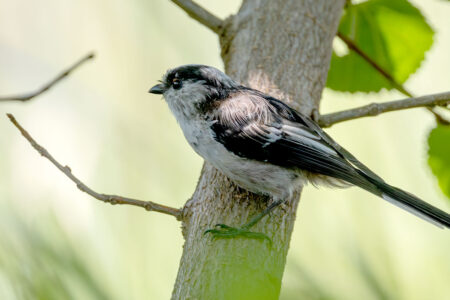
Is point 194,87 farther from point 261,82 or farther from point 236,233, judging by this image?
point 236,233

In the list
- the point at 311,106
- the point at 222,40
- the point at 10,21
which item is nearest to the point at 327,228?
the point at 311,106

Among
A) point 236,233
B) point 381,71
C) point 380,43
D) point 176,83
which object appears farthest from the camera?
point 380,43

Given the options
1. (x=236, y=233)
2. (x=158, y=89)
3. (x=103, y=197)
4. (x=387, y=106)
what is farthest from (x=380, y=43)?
(x=103, y=197)

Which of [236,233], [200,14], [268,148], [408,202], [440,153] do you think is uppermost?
[200,14]

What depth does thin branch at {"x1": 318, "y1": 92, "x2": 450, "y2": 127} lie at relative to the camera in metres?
1.92

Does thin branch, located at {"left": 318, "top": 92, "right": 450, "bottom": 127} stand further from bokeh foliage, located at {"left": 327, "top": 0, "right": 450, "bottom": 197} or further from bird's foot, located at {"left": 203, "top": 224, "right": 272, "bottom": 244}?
bird's foot, located at {"left": 203, "top": 224, "right": 272, "bottom": 244}

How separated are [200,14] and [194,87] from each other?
38 centimetres

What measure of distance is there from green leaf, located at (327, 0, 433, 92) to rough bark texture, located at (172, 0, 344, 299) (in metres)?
0.22

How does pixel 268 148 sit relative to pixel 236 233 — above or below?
above

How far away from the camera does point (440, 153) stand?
2051 millimetres

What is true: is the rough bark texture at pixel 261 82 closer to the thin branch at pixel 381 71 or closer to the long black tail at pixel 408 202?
the thin branch at pixel 381 71

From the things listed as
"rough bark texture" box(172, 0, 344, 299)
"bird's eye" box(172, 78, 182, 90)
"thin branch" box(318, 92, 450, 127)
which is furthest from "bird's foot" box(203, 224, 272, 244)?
"bird's eye" box(172, 78, 182, 90)

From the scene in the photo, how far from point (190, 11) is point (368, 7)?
2.84 feet

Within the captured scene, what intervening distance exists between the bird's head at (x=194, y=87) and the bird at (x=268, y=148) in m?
0.02
